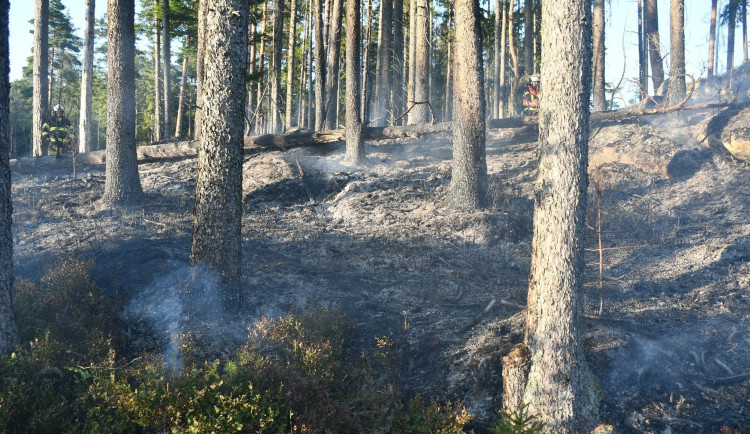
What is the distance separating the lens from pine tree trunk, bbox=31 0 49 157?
1571 centimetres

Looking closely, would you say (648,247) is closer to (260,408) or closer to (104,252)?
(260,408)

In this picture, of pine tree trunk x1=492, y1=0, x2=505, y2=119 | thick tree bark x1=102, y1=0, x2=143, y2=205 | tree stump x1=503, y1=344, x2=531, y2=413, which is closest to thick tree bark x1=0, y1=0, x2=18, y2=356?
tree stump x1=503, y1=344, x2=531, y2=413

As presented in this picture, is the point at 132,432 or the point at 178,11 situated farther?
the point at 178,11

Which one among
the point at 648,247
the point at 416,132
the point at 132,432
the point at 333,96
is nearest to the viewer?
the point at 132,432

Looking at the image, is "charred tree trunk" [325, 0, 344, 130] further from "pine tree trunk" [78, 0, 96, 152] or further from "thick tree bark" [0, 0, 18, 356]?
"thick tree bark" [0, 0, 18, 356]

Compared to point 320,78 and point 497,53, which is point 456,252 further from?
point 497,53

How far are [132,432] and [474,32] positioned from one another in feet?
32.0

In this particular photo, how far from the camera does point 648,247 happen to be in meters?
9.60

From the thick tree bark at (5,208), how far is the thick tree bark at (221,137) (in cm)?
217

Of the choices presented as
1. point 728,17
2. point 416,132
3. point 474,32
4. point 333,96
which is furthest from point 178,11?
point 728,17

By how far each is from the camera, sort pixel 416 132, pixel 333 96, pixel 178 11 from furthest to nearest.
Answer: pixel 178 11, pixel 333 96, pixel 416 132

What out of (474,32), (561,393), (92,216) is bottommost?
(561,393)

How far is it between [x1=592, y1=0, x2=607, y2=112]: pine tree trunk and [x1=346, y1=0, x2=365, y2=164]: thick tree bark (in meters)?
8.87

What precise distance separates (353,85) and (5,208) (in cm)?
991
